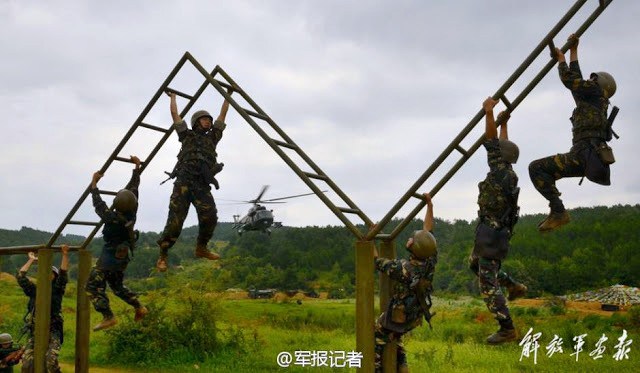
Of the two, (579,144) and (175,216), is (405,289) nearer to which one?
(579,144)

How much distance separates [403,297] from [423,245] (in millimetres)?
798

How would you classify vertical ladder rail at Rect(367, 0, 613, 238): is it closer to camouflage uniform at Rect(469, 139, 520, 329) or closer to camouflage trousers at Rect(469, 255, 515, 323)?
camouflage uniform at Rect(469, 139, 520, 329)

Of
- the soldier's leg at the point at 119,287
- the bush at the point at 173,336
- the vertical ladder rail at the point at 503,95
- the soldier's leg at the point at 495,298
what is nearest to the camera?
the vertical ladder rail at the point at 503,95

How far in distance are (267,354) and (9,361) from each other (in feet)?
26.2

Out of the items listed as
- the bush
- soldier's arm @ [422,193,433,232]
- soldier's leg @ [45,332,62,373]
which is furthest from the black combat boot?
the bush

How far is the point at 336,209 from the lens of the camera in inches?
281

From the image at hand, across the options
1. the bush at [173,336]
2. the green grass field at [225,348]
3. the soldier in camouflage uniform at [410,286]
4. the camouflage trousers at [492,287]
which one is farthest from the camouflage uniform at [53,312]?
the camouflage trousers at [492,287]

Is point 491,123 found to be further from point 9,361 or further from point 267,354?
point 267,354

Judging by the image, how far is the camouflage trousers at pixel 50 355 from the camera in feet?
33.1

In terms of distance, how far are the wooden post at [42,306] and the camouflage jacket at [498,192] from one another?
712 cm

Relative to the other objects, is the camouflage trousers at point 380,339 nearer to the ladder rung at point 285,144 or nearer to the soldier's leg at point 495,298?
the soldier's leg at point 495,298

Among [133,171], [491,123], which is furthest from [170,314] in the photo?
[491,123]

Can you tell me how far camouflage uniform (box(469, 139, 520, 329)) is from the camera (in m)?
6.30

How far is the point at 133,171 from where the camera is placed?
9.23 meters
